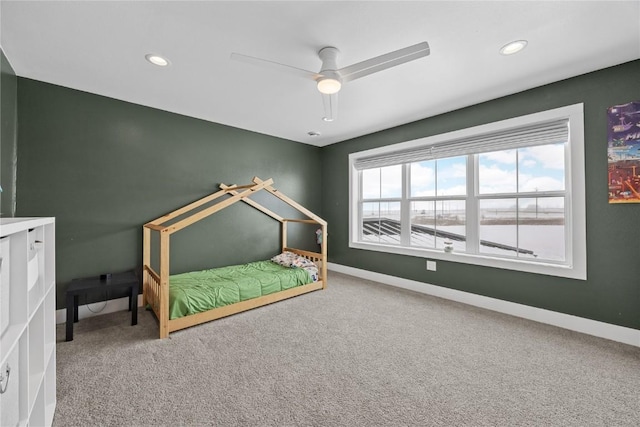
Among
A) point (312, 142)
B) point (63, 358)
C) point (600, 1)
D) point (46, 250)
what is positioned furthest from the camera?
point (312, 142)

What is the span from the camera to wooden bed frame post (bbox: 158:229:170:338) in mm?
2338

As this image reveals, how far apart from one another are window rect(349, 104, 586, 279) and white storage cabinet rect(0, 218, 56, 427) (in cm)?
371

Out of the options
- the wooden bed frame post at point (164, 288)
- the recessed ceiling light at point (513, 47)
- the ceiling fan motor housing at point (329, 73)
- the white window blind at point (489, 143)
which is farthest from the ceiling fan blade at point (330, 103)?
the wooden bed frame post at point (164, 288)

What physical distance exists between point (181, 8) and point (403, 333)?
3.04 meters

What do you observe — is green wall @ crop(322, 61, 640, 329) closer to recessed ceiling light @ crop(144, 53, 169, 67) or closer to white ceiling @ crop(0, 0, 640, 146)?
white ceiling @ crop(0, 0, 640, 146)

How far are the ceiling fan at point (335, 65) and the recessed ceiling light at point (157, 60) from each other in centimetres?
93

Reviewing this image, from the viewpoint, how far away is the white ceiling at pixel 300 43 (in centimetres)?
168

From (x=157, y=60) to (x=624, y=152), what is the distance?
4.10m

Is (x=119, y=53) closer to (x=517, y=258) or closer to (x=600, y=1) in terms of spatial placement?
(x=600, y=1)

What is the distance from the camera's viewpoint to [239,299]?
2902mm

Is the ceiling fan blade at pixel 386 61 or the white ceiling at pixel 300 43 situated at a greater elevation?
the white ceiling at pixel 300 43

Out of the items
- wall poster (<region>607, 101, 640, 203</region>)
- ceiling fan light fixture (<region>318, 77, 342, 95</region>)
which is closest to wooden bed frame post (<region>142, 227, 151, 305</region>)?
ceiling fan light fixture (<region>318, 77, 342, 95</region>)

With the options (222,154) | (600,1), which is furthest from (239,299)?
(600,1)

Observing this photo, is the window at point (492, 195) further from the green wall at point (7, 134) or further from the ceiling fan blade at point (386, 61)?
the green wall at point (7, 134)
